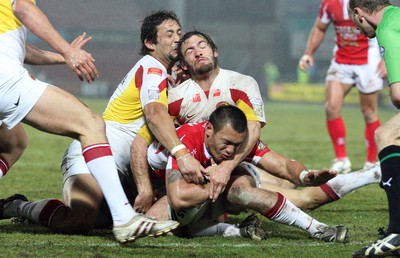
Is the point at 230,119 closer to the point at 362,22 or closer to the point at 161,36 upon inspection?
the point at 362,22


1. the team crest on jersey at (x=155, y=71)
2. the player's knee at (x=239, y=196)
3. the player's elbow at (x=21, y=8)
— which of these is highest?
the player's elbow at (x=21, y=8)

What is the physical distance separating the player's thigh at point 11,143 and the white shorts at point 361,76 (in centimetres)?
631

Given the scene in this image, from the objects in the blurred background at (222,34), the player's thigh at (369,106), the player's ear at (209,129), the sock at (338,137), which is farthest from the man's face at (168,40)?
the blurred background at (222,34)

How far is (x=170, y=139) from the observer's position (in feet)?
20.6

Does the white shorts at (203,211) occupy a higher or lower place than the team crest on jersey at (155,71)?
lower

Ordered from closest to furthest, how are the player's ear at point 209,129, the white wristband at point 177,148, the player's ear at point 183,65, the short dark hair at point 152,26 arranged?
the white wristband at point 177,148, the player's ear at point 209,129, the player's ear at point 183,65, the short dark hair at point 152,26

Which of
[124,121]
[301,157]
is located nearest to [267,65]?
[301,157]

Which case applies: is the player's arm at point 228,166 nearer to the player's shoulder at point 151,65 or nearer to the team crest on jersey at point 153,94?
the team crest on jersey at point 153,94

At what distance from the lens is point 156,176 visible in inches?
276

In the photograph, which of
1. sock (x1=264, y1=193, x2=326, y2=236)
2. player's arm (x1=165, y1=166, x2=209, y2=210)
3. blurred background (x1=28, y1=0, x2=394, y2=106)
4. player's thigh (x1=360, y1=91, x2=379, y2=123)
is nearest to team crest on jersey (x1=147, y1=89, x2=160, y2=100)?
player's arm (x1=165, y1=166, x2=209, y2=210)

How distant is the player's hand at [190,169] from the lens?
6086mm

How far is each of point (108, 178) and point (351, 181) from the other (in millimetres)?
2275

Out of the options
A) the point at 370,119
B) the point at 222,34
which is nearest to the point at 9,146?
the point at 370,119

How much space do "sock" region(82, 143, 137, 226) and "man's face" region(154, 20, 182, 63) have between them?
1.59 m
